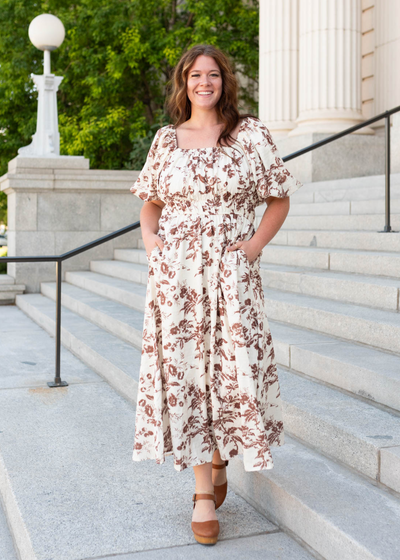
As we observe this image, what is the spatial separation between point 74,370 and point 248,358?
Answer: 11.4 feet

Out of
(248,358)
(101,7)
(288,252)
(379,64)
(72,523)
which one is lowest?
(72,523)

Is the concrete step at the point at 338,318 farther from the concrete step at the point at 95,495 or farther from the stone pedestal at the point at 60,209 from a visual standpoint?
the stone pedestal at the point at 60,209

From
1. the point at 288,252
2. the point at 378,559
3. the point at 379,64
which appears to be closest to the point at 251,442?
the point at 378,559

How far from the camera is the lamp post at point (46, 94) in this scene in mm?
10992

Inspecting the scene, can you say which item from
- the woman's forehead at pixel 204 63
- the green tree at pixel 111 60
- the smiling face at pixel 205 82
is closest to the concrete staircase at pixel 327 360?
the smiling face at pixel 205 82

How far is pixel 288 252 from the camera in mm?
6711

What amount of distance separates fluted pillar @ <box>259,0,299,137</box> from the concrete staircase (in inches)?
135

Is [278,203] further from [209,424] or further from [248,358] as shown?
[209,424]

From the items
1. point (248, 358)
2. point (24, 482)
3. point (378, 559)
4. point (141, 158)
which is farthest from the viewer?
point (141, 158)

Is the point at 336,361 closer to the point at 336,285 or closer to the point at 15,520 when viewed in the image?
the point at 336,285

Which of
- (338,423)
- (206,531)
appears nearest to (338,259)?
(338,423)

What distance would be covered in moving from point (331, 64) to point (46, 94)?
4.48m

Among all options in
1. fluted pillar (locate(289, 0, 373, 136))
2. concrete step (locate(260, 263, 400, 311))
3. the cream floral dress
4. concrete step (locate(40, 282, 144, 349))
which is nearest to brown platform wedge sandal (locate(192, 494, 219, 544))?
the cream floral dress

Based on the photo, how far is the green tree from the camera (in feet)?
52.6
